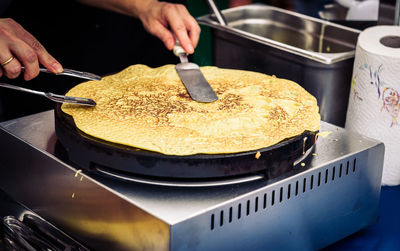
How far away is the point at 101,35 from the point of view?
2477mm

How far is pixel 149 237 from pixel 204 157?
206mm

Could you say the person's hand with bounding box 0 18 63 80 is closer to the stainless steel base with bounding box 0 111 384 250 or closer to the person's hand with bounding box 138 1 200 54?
the stainless steel base with bounding box 0 111 384 250

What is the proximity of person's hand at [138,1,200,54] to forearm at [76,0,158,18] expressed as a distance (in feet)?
0.12

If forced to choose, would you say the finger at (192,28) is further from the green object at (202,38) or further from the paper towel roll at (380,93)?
the green object at (202,38)

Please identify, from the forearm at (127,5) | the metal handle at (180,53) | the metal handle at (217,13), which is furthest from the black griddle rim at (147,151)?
the metal handle at (217,13)

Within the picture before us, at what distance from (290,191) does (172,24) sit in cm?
87

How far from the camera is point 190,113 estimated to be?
128 centimetres

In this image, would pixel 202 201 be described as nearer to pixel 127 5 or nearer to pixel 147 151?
pixel 147 151

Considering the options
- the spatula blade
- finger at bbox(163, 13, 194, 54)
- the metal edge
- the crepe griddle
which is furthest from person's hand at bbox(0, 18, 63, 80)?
the metal edge

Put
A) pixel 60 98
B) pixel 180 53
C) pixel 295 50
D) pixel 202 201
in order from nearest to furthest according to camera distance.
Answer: pixel 202 201 → pixel 60 98 → pixel 180 53 → pixel 295 50

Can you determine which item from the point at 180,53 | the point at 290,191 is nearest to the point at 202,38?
the point at 180,53

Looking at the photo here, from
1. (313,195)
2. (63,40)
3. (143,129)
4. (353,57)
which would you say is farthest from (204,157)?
(63,40)

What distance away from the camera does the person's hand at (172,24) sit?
5.59 feet

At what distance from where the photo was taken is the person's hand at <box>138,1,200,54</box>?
1703 mm
